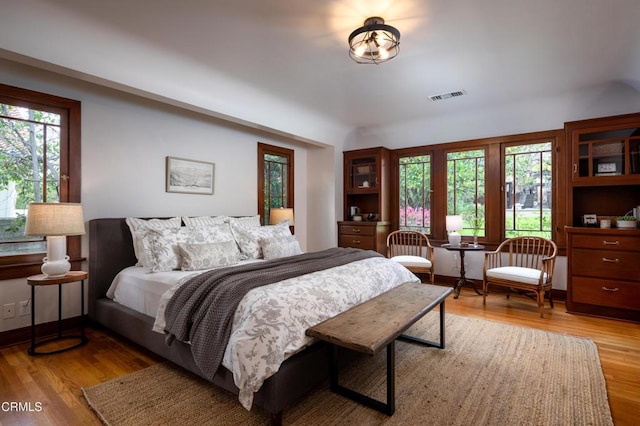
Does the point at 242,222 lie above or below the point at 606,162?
below

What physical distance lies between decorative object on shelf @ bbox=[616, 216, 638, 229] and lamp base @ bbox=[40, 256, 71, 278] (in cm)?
533

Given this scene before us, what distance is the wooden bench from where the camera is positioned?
1.69m

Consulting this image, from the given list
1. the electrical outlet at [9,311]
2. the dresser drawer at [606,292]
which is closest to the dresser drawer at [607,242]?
the dresser drawer at [606,292]

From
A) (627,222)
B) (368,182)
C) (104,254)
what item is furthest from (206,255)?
(627,222)

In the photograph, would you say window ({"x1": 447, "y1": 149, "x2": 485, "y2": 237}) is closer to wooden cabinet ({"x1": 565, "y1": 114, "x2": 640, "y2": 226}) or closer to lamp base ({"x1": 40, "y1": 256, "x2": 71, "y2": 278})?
wooden cabinet ({"x1": 565, "y1": 114, "x2": 640, "y2": 226})

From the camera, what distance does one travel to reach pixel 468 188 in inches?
188

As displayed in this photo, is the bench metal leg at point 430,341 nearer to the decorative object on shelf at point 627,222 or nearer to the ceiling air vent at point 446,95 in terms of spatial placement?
the decorative object on shelf at point 627,222

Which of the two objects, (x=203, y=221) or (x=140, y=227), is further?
(x=203, y=221)

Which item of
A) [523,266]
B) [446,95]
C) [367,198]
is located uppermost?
[446,95]

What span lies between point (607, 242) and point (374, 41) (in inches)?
123

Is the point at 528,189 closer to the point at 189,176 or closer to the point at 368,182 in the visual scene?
the point at 368,182

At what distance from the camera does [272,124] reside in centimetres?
416

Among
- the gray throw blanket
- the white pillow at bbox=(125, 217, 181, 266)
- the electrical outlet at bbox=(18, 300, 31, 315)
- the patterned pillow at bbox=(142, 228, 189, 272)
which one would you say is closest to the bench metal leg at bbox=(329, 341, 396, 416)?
the gray throw blanket

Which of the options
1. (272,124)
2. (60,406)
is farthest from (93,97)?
(60,406)
